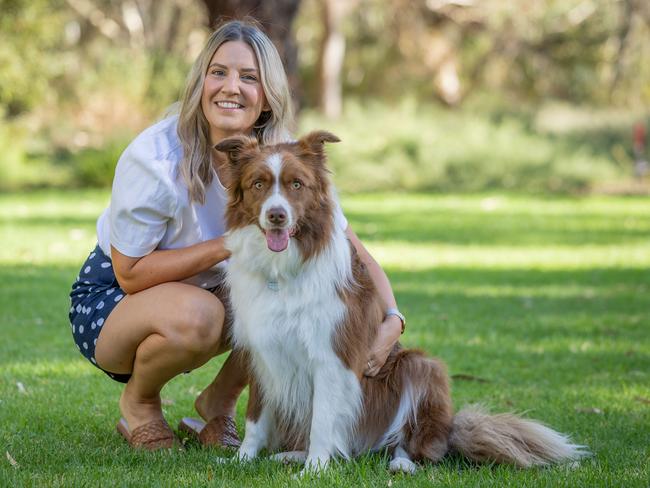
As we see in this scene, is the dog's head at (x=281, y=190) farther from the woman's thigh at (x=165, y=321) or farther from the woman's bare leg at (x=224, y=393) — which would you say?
the woman's bare leg at (x=224, y=393)

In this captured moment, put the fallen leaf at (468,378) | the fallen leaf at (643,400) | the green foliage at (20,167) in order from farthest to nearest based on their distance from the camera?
the green foliage at (20,167)
the fallen leaf at (468,378)
the fallen leaf at (643,400)

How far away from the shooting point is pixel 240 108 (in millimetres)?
4848

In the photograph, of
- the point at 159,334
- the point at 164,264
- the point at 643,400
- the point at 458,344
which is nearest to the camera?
the point at 159,334

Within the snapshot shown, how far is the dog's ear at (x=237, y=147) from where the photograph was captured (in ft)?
14.5

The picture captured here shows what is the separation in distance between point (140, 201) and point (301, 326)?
101 cm

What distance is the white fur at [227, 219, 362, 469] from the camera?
14.3 ft

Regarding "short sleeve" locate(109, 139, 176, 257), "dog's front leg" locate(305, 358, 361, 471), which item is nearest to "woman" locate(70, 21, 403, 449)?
"short sleeve" locate(109, 139, 176, 257)

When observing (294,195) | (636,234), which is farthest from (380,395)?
(636,234)

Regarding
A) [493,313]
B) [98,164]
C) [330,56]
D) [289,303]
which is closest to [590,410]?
[289,303]

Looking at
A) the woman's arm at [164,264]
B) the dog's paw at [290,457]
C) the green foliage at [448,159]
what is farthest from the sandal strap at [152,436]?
the green foliage at [448,159]

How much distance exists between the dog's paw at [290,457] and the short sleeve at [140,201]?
3.87ft

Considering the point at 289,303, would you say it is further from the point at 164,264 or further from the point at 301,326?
the point at 164,264

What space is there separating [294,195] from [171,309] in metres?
0.85

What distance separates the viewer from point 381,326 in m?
4.68
